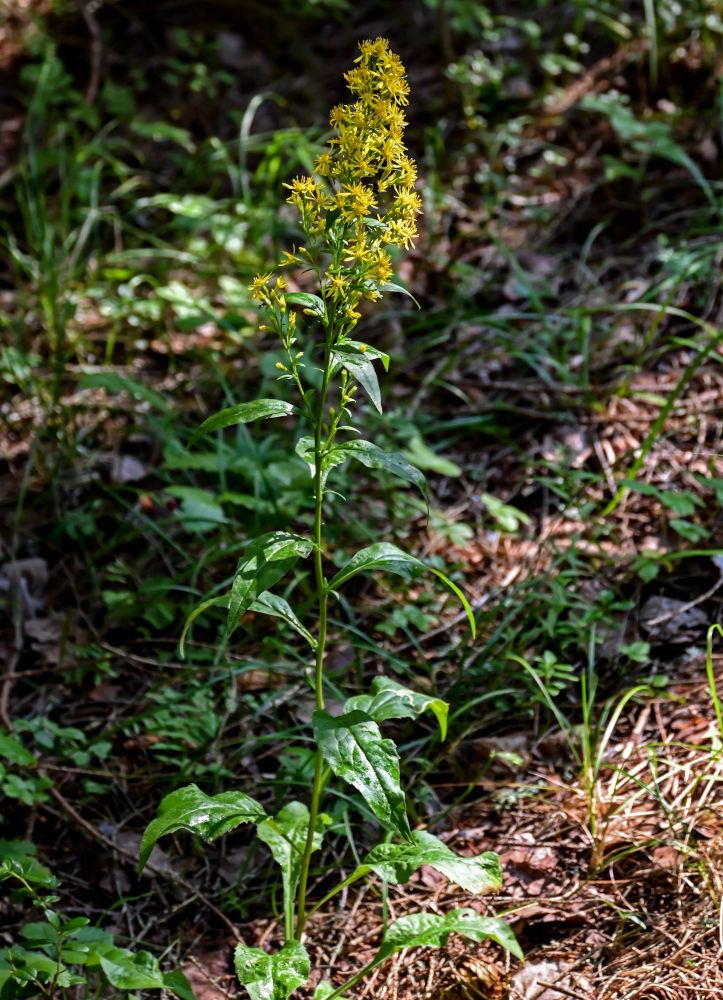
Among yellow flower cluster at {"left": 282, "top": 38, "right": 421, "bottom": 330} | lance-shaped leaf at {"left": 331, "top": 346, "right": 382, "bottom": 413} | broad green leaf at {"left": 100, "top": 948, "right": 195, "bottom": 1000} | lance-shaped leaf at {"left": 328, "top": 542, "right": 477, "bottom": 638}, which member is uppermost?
yellow flower cluster at {"left": 282, "top": 38, "right": 421, "bottom": 330}

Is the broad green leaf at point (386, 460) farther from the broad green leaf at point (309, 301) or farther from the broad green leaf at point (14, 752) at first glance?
the broad green leaf at point (14, 752)

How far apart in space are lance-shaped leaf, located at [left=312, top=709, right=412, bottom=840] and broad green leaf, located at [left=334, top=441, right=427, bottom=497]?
40 centimetres

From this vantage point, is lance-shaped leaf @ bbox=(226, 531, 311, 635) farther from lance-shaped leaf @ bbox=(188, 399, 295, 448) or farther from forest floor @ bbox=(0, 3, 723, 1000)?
→ forest floor @ bbox=(0, 3, 723, 1000)

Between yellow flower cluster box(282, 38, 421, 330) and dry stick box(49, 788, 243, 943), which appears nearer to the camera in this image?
yellow flower cluster box(282, 38, 421, 330)

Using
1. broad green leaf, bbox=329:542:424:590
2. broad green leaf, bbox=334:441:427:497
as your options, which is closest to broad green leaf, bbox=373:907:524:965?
broad green leaf, bbox=329:542:424:590

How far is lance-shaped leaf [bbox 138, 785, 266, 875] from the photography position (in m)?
1.39

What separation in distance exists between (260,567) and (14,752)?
876 mm

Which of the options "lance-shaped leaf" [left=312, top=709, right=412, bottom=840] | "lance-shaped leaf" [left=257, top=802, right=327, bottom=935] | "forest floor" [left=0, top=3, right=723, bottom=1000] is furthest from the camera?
"forest floor" [left=0, top=3, right=723, bottom=1000]

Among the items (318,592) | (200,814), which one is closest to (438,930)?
(200,814)

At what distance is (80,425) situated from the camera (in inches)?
120

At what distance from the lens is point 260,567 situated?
138 centimetres

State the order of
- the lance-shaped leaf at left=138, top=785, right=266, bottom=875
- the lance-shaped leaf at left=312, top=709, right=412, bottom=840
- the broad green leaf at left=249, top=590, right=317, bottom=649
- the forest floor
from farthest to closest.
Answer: the forest floor, the broad green leaf at left=249, top=590, right=317, bottom=649, the lance-shaped leaf at left=138, top=785, right=266, bottom=875, the lance-shaped leaf at left=312, top=709, right=412, bottom=840

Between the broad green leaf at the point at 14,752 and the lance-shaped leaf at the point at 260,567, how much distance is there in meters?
0.79

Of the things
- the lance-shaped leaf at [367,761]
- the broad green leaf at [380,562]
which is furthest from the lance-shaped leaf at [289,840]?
the broad green leaf at [380,562]
